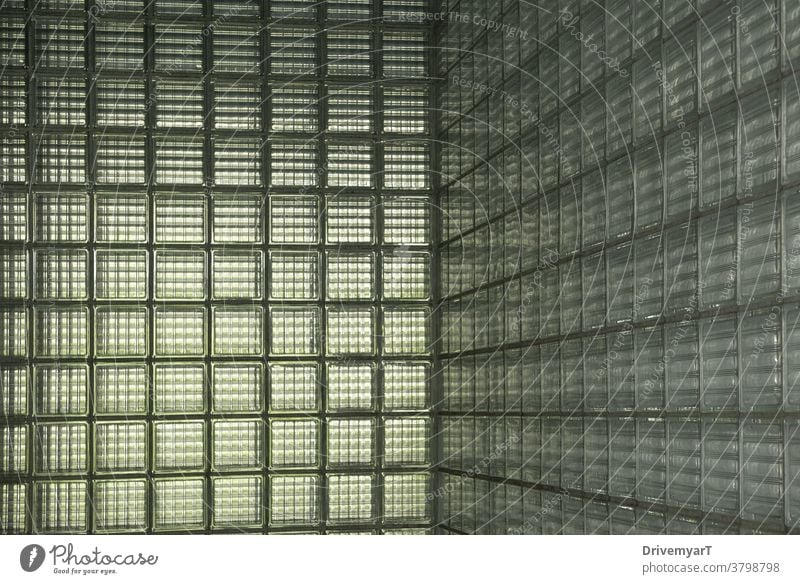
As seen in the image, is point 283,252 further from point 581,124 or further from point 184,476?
point 581,124

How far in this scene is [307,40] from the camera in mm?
4285

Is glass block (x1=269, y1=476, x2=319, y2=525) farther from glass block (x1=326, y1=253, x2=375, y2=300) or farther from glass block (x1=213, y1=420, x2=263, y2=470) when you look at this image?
glass block (x1=326, y1=253, x2=375, y2=300)

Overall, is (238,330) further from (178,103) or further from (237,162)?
(178,103)

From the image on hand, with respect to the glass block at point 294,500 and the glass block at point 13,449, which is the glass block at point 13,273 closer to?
the glass block at point 13,449

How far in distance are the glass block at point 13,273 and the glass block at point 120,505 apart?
772 millimetres

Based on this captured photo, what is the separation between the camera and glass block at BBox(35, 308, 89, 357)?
419cm

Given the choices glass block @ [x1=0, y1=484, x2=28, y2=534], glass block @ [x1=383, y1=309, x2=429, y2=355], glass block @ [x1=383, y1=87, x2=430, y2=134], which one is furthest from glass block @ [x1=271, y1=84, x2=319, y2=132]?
glass block @ [x1=0, y1=484, x2=28, y2=534]

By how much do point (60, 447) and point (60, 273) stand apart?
65 cm

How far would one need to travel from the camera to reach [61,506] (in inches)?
168

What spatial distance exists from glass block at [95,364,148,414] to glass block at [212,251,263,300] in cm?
42
